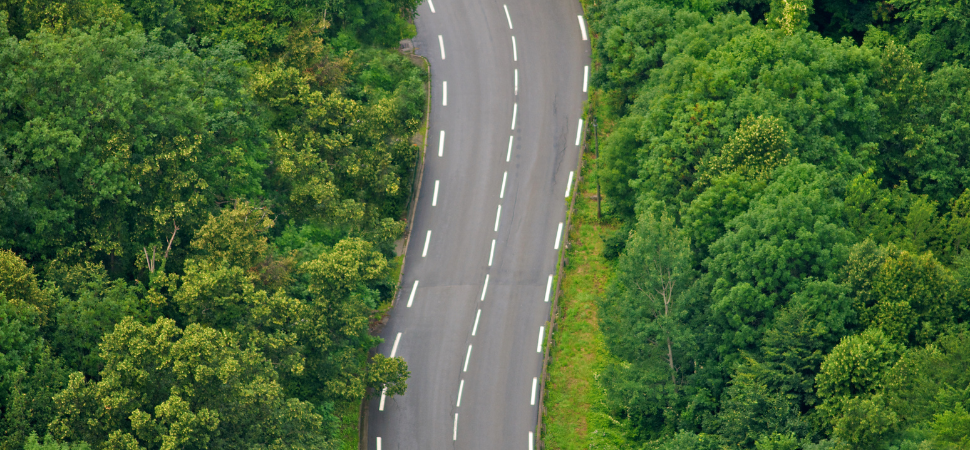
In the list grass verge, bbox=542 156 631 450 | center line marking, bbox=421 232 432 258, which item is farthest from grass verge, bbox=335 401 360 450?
center line marking, bbox=421 232 432 258

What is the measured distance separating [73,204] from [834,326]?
119 feet

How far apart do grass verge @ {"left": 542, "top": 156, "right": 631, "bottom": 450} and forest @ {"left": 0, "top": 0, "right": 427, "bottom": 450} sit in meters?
9.41

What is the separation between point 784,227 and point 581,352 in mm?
13831

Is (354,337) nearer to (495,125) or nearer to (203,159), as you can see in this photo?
(203,159)

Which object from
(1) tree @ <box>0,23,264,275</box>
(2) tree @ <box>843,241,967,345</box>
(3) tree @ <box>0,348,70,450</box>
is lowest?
(3) tree @ <box>0,348,70,450</box>

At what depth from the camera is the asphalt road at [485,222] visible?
5759 cm

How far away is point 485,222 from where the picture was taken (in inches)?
2603

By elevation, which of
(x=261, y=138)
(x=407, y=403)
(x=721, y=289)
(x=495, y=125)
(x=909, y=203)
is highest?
(x=495, y=125)

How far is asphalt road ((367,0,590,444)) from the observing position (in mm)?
57594

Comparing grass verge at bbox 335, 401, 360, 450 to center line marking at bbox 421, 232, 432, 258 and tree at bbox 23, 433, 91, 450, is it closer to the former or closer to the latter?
center line marking at bbox 421, 232, 432, 258

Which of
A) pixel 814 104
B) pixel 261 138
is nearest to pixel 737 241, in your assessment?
pixel 814 104

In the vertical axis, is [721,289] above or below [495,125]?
below

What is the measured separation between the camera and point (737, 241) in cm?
5384

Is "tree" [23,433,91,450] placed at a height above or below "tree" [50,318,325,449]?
below
